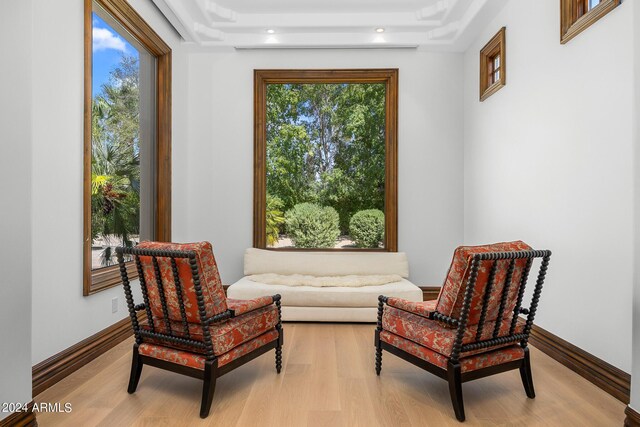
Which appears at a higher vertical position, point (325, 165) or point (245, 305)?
point (325, 165)

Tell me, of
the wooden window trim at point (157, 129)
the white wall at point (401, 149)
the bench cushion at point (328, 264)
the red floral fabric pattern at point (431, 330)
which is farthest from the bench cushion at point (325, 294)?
the red floral fabric pattern at point (431, 330)

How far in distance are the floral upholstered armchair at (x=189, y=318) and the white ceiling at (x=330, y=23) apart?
2.97m

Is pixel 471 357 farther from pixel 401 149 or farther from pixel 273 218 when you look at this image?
pixel 273 218

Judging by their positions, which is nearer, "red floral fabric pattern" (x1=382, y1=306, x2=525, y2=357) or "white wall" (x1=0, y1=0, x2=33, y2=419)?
"white wall" (x1=0, y1=0, x2=33, y2=419)

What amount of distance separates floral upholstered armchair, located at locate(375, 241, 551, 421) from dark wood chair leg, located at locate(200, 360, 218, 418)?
44.6 inches

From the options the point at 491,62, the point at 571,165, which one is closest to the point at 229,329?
the point at 571,165

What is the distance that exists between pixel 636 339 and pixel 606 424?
0.56 meters

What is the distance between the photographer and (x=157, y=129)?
14.0ft

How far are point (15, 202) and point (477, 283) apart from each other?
7.41 feet

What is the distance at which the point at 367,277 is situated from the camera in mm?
4355

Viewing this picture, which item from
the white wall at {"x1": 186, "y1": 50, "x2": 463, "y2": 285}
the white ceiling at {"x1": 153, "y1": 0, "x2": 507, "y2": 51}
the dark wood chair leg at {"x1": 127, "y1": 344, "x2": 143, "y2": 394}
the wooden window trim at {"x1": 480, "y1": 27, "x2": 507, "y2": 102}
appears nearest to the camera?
the dark wood chair leg at {"x1": 127, "y1": 344, "x2": 143, "y2": 394}

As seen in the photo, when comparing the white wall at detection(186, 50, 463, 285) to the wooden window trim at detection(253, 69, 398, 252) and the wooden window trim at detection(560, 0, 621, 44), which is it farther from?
the wooden window trim at detection(560, 0, 621, 44)

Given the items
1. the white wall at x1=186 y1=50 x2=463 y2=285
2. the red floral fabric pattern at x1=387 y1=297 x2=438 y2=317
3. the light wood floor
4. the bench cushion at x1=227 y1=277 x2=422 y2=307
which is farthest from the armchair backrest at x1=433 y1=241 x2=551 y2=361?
the white wall at x1=186 y1=50 x2=463 y2=285

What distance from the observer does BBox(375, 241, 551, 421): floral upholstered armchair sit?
2066mm
